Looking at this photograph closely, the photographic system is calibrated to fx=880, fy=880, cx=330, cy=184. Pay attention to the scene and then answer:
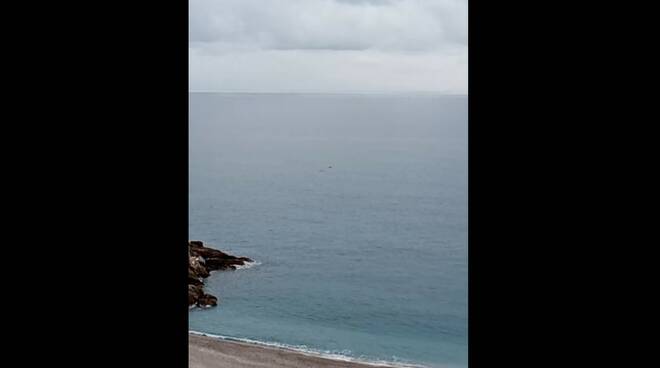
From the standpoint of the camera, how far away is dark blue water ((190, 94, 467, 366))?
675 inches

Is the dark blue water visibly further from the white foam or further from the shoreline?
the shoreline

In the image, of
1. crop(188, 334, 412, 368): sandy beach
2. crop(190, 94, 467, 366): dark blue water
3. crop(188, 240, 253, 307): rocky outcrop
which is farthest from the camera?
crop(190, 94, 467, 366): dark blue water

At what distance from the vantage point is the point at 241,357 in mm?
10844

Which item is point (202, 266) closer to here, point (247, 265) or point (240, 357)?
point (247, 265)

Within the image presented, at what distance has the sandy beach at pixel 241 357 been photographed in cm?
988

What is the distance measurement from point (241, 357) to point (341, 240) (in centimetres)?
1303

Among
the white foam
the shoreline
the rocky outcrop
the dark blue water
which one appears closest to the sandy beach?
the shoreline

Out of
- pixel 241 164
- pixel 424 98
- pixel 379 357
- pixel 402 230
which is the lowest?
pixel 379 357

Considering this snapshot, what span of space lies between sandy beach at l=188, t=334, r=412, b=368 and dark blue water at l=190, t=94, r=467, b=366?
2.86 meters
